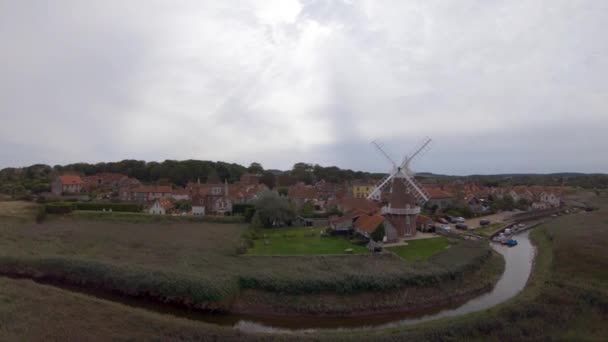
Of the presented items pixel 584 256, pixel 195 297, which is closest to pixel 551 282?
pixel 584 256

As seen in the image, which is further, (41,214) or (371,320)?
(41,214)

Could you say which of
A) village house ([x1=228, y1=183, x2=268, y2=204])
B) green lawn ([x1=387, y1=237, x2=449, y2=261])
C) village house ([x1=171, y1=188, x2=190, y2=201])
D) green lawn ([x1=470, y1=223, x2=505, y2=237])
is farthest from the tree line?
green lawn ([x1=387, y1=237, x2=449, y2=261])

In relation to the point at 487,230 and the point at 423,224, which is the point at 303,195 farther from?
the point at 487,230

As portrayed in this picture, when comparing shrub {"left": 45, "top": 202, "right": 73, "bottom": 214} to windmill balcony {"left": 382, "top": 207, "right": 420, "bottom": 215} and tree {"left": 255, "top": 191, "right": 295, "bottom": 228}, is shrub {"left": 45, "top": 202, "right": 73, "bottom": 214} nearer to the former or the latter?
tree {"left": 255, "top": 191, "right": 295, "bottom": 228}

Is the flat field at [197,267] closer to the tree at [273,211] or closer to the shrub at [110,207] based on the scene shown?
the tree at [273,211]

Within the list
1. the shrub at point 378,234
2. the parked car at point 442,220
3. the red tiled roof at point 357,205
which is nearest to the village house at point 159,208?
the red tiled roof at point 357,205

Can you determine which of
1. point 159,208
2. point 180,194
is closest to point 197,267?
point 159,208
